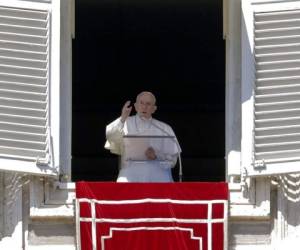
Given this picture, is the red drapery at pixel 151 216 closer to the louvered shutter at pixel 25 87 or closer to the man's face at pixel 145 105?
the louvered shutter at pixel 25 87

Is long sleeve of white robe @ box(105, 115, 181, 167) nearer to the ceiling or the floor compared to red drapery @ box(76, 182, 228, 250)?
nearer to the ceiling

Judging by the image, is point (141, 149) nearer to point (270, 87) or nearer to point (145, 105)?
point (145, 105)

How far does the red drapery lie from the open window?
31 cm

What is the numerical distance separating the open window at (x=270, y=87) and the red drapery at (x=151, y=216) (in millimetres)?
309

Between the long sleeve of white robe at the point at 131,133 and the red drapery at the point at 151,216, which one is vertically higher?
the long sleeve of white robe at the point at 131,133

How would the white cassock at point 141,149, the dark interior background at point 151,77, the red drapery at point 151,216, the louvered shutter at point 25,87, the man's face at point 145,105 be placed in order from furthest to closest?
the dark interior background at point 151,77 → the man's face at point 145,105 → the white cassock at point 141,149 → the louvered shutter at point 25,87 → the red drapery at point 151,216

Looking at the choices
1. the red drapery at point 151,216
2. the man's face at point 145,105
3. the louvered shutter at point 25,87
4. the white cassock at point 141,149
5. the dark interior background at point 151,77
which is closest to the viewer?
the red drapery at point 151,216

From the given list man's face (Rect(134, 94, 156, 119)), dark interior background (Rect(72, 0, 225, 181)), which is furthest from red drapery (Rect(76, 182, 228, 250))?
dark interior background (Rect(72, 0, 225, 181))

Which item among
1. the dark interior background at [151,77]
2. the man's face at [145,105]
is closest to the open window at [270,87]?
the man's face at [145,105]

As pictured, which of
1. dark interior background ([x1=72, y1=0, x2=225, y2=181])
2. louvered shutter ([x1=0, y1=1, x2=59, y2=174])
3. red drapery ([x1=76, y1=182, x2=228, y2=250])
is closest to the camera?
red drapery ([x1=76, y1=182, x2=228, y2=250])

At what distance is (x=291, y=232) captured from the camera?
11.2 metres

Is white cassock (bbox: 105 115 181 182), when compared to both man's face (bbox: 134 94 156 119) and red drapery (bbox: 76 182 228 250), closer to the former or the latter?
man's face (bbox: 134 94 156 119)

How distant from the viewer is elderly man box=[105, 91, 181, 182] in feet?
37.7

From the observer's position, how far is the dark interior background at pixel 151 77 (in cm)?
1537
